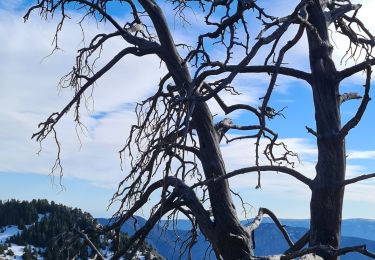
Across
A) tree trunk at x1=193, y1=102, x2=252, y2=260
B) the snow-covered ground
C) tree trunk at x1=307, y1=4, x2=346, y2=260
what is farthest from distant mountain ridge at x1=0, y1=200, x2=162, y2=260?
tree trunk at x1=307, y1=4, x2=346, y2=260

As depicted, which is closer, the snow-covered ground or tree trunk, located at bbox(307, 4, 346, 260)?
tree trunk, located at bbox(307, 4, 346, 260)

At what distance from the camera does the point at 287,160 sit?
21.1 feet

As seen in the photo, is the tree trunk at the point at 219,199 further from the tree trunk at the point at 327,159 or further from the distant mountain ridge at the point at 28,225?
the distant mountain ridge at the point at 28,225

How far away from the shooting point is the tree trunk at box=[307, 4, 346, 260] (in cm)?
434

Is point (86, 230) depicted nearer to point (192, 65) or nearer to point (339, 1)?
point (192, 65)

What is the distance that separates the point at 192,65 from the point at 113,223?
5.93 ft

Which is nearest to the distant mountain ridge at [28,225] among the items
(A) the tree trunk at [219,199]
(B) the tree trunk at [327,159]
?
(A) the tree trunk at [219,199]

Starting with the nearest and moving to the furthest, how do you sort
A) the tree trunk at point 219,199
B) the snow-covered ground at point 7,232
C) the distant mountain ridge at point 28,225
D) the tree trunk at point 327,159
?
the tree trunk at point 327,159
the tree trunk at point 219,199
the distant mountain ridge at point 28,225
the snow-covered ground at point 7,232

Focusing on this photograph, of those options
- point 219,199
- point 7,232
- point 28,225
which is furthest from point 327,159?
point 28,225

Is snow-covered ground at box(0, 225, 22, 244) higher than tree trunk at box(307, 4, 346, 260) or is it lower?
higher

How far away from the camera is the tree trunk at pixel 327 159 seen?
4336 millimetres

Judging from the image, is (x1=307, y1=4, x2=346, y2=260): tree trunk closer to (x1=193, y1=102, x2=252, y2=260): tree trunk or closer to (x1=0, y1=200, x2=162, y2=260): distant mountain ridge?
A: (x1=193, y1=102, x2=252, y2=260): tree trunk

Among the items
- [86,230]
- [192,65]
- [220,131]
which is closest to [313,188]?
[220,131]

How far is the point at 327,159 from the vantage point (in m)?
4.36
